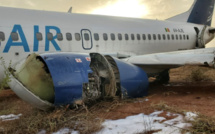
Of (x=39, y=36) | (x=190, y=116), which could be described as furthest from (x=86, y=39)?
(x=190, y=116)

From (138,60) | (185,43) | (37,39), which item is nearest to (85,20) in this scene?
(37,39)

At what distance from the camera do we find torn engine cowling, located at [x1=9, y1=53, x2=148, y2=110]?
4.44 metres

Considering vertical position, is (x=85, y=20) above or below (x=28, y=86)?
above

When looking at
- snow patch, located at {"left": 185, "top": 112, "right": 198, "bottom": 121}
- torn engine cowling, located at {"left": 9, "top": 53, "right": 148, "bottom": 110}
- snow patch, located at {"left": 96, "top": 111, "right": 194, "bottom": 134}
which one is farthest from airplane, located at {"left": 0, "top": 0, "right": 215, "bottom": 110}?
snow patch, located at {"left": 185, "top": 112, "right": 198, "bottom": 121}

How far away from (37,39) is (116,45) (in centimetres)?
349

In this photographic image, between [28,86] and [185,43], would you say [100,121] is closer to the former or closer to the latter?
[28,86]

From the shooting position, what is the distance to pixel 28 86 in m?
4.45

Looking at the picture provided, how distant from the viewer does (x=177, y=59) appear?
651cm

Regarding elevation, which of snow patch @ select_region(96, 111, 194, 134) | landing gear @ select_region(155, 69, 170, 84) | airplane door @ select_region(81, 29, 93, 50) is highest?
airplane door @ select_region(81, 29, 93, 50)

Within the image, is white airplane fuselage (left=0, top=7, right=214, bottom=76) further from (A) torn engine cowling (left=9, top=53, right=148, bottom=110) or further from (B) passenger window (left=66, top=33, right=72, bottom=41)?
(A) torn engine cowling (left=9, top=53, right=148, bottom=110)

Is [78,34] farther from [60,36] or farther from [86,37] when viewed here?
[60,36]

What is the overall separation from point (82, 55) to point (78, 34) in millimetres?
3210

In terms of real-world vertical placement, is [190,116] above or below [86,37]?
below

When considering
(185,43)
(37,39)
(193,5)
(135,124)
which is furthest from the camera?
(193,5)
